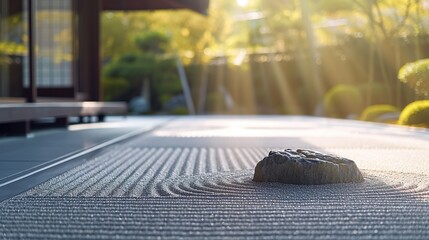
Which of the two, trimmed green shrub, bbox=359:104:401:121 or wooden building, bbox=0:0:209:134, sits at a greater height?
wooden building, bbox=0:0:209:134

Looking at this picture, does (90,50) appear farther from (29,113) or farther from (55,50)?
(29,113)

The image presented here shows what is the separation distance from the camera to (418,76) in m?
8.78

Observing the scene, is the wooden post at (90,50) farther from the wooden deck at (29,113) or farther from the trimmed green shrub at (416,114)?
the trimmed green shrub at (416,114)

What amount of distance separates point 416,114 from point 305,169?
249 inches

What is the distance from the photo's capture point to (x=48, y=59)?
39.5ft

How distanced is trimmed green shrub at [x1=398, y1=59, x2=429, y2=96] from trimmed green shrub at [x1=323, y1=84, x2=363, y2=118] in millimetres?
5575

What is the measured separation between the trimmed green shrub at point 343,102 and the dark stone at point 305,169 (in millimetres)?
11570

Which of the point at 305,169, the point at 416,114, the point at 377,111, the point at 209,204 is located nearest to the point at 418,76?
the point at 416,114

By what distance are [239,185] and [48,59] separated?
30.1 ft

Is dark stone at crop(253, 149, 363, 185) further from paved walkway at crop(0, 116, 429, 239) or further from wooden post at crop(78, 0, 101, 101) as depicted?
wooden post at crop(78, 0, 101, 101)

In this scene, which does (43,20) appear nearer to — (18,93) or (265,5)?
(18,93)

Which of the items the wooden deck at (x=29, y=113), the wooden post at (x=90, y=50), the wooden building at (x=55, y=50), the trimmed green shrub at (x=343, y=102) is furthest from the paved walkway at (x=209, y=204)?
the trimmed green shrub at (x=343, y=102)

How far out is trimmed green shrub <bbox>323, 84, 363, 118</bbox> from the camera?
603 inches

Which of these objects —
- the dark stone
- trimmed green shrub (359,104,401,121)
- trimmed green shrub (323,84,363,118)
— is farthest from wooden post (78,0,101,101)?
the dark stone
